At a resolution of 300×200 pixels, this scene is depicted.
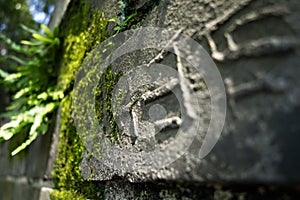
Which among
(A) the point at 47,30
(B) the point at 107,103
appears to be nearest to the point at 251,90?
(B) the point at 107,103

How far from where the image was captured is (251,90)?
0.49 metres

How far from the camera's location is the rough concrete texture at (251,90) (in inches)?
17.2

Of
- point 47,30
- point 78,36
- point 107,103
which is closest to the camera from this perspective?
point 107,103

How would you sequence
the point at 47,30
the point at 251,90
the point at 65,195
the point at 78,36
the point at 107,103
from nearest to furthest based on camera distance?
the point at 251,90 → the point at 107,103 → the point at 65,195 → the point at 78,36 → the point at 47,30

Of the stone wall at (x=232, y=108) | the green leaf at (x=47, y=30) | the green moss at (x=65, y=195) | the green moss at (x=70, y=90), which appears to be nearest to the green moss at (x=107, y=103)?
the stone wall at (x=232, y=108)

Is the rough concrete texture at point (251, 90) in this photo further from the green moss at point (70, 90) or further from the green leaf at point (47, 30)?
the green leaf at point (47, 30)

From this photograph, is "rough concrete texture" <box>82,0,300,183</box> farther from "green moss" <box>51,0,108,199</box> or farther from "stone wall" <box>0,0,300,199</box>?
"green moss" <box>51,0,108,199</box>

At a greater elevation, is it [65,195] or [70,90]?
[70,90]

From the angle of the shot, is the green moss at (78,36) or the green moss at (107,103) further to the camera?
the green moss at (78,36)

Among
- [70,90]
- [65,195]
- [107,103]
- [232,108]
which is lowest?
[65,195]

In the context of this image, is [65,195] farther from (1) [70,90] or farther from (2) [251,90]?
(2) [251,90]

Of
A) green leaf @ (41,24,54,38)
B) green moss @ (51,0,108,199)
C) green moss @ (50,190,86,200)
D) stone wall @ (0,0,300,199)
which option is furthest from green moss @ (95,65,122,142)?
green leaf @ (41,24,54,38)

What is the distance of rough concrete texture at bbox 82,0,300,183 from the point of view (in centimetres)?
44

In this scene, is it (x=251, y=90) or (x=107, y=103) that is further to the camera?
(x=107, y=103)
